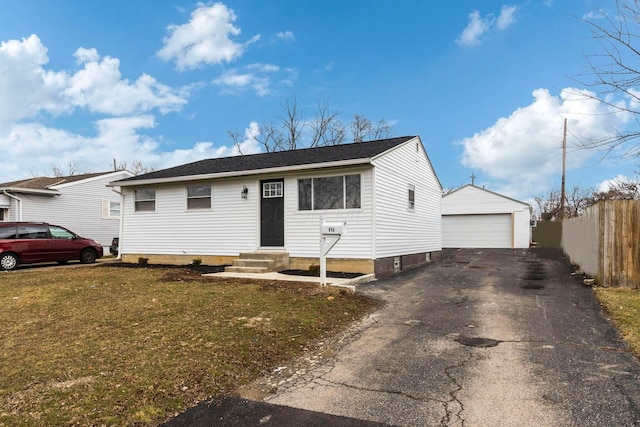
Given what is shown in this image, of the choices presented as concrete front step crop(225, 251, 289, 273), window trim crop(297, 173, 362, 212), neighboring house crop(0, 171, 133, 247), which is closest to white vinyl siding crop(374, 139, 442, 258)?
window trim crop(297, 173, 362, 212)

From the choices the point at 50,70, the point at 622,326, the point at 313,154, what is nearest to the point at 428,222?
the point at 313,154

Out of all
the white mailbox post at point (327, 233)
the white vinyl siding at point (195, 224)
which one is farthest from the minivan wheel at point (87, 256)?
the white mailbox post at point (327, 233)

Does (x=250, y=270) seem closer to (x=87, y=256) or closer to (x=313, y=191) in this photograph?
(x=313, y=191)

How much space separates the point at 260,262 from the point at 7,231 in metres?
9.38

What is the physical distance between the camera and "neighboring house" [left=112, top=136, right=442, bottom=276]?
11.4 metres

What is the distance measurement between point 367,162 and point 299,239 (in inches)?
125

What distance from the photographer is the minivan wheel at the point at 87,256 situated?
1572 centimetres

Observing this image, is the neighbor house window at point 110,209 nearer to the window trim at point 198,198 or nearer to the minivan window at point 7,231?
the minivan window at point 7,231

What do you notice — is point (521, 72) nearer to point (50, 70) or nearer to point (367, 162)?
point (367, 162)

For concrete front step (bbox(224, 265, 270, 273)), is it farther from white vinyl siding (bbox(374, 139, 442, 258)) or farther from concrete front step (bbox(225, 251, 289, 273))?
white vinyl siding (bbox(374, 139, 442, 258))

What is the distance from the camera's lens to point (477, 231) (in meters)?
25.7

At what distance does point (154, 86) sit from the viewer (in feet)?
60.1

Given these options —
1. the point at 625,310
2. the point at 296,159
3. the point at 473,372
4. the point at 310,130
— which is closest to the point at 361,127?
the point at 310,130

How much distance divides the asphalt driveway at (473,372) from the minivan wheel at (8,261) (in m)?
13.3
